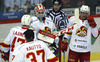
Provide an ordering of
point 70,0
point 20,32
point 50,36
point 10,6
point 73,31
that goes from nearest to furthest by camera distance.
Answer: point 20,32 → point 50,36 → point 73,31 → point 10,6 → point 70,0

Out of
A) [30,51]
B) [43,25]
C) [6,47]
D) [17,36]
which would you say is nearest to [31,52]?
[30,51]

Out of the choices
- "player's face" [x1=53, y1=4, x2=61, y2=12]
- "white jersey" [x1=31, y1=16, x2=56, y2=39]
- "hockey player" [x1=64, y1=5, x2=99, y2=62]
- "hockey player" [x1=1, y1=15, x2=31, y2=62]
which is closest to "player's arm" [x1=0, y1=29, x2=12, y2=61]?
"hockey player" [x1=1, y1=15, x2=31, y2=62]

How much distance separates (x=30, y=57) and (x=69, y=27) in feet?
4.70

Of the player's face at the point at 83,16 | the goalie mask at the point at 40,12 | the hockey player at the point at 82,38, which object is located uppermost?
the goalie mask at the point at 40,12

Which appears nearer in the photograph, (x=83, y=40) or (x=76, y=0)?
(x=83, y=40)

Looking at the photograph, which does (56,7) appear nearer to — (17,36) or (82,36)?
(82,36)

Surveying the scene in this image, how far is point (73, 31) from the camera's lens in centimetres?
485

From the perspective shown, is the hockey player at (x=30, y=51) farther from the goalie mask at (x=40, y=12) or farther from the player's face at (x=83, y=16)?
the player's face at (x=83, y=16)

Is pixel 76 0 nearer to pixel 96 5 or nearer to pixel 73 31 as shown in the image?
pixel 96 5

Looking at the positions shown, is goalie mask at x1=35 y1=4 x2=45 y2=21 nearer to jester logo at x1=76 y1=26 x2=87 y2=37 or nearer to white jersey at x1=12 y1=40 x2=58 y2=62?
jester logo at x1=76 y1=26 x2=87 y2=37

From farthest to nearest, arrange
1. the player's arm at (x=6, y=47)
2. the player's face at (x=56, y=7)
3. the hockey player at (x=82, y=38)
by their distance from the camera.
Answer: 1. the player's face at (x=56, y=7)
2. the hockey player at (x=82, y=38)
3. the player's arm at (x=6, y=47)

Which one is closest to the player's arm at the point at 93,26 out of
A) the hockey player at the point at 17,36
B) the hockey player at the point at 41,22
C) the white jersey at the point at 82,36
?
the white jersey at the point at 82,36

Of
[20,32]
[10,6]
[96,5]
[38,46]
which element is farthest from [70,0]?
[38,46]

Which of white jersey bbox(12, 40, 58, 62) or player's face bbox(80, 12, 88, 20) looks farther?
player's face bbox(80, 12, 88, 20)
